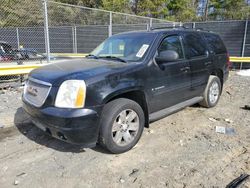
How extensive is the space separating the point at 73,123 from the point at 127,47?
198 centimetres

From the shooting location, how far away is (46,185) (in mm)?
2889

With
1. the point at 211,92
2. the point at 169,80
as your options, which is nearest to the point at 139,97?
the point at 169,80

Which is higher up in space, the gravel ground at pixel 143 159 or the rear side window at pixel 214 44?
the rear side window at pixel 214 44

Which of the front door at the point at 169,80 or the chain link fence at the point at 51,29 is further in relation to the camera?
the chain link fence at the point at 51,29

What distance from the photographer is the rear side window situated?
18.5ft

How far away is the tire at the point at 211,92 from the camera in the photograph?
550 centimetres

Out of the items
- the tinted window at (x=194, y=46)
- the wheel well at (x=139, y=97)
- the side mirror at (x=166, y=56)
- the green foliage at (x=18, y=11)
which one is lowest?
the wheel well at (x=139, y=97)

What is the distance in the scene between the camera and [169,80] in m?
4.22

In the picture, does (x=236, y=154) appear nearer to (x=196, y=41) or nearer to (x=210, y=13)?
(x=196, y=41)

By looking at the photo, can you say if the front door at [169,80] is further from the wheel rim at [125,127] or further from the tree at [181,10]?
the tree at [181,10]

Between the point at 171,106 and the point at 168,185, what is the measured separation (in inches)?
74.1

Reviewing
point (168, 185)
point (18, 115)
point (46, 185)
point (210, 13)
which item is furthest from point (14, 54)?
point (210, 13)

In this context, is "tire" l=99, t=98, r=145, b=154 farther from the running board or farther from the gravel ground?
the running board

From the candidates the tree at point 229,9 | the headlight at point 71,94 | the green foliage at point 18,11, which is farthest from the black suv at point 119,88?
the tree at point 229,9
